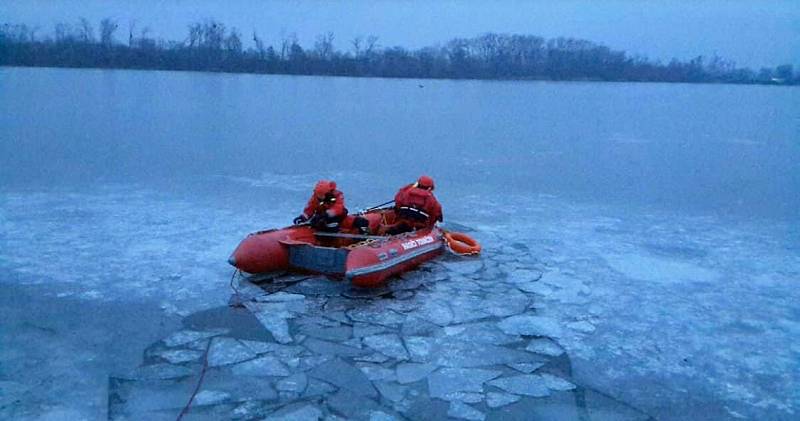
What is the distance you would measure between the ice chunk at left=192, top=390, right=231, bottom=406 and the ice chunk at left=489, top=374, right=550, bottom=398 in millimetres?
1370

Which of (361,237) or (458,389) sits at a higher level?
(361,237)

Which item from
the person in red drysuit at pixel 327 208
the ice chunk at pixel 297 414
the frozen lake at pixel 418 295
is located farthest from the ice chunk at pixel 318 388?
the person in red drysuit at pixel 327 208

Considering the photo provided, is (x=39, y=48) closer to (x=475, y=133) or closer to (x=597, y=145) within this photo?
(x=475, y=133)

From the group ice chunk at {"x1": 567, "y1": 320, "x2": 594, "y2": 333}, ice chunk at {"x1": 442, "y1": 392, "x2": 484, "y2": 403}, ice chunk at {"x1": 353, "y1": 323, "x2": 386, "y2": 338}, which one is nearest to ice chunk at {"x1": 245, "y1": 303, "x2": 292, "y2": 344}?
ice chunk at {"x1": 353, "y1": 323, "x2": 386, "y2": 338}

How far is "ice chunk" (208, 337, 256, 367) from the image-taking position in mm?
4078

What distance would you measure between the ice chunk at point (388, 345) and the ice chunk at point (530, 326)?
2.33ft

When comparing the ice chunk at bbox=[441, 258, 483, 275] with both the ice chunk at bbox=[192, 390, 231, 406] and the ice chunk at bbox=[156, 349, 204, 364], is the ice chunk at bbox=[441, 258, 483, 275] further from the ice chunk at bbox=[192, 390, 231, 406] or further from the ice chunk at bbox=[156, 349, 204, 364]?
the ice chunk at bbox=[192, 390, 231, 406]

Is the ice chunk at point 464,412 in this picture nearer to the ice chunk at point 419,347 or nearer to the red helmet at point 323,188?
the ice chunk at point 419,347

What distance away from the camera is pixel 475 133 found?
56.9ft

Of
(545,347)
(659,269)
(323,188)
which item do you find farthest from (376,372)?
(659,269)

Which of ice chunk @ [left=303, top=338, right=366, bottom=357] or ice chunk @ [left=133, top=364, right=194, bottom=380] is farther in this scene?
ice chunk @ [left=303, top=338, right=366, bottom=357]

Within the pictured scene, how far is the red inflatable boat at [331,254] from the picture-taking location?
516 centimetres

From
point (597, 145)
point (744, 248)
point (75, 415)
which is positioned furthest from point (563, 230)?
point (597, 145)

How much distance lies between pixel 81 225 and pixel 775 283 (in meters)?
5.96
